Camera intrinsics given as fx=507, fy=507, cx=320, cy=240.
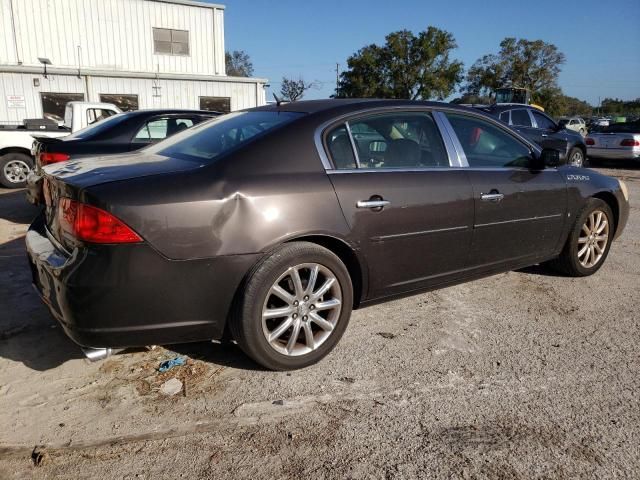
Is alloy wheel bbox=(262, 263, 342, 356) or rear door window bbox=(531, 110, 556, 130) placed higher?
rear door window bbox=(531, 110, 556, 130)

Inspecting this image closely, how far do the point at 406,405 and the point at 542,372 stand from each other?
0.90 m

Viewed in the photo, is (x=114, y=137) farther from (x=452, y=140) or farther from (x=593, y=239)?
(x=593, y=239)

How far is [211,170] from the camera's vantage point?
2.60 meters

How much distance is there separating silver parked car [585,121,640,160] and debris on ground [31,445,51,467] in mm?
15983

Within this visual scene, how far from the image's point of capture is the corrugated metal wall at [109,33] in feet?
58.7

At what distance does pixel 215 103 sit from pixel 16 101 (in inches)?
261

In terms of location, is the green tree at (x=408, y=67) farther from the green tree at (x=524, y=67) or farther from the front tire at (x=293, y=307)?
the front tire at (x=293, y=307)

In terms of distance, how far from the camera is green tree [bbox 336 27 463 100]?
50562 mm

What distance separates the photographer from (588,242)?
4.47 m

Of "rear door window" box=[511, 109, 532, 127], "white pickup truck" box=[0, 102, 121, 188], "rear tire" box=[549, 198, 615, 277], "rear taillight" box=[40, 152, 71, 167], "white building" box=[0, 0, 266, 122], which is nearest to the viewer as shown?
"rear tire" box=[549, 198, 615, 277]

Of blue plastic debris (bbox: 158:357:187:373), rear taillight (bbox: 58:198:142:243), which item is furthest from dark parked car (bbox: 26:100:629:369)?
blue plastic debris (bbox: 158:357:187:373)

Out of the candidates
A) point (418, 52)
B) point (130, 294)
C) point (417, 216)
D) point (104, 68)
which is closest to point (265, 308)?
point (130, 294)

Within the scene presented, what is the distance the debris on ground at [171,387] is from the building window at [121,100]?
55.3ft

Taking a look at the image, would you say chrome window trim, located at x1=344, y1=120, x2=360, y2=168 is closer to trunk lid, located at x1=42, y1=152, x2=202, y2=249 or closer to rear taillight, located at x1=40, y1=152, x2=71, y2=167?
trunk lid, located at x1=42, y1=152, x2=202, y2=249
